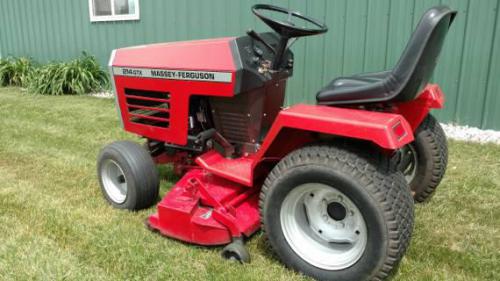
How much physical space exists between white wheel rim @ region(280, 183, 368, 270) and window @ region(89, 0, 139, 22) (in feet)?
21.1

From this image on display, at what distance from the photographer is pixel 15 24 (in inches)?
403

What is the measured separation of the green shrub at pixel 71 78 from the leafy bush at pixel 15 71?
790 mm

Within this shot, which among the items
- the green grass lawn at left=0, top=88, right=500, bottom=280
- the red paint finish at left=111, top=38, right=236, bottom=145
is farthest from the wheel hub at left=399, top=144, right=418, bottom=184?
the red paint finish at left=111, top=38, right=236, bottom=145

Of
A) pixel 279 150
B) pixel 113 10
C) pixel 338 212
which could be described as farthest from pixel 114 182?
pixel 113 10

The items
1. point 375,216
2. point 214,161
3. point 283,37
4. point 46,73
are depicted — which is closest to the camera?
point 375,216

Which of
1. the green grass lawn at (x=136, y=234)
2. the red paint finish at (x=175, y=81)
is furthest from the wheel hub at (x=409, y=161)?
the red paint finish at (x=175, y=81)

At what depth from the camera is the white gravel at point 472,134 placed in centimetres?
496

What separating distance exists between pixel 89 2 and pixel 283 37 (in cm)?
715

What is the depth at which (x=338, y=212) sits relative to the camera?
2.46 meters

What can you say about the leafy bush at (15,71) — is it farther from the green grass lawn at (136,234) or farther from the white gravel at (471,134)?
the white gravel at (471,134)

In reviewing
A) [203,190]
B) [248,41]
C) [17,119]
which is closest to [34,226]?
[203,190]

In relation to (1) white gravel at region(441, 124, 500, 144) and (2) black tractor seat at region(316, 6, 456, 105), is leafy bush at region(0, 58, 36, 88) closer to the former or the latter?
(1) white gravel at region(441, 124, 500, 144)

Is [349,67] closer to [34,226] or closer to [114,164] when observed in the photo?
[114,164]

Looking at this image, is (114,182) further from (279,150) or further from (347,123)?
(347,123)
